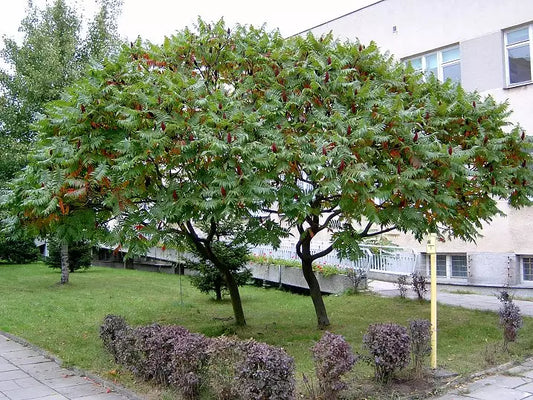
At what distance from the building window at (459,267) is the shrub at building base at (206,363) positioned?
11519mm

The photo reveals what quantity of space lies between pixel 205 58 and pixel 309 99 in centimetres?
194

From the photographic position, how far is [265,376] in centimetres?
478

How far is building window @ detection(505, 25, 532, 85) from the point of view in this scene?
46.1 feet

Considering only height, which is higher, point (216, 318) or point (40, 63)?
point (40, 63)

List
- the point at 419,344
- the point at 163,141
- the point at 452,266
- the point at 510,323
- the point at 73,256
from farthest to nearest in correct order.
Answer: the point at 73,256 < the point at 452,266 < the point at 510,323 < the point at 163,141 < the point at 419,344

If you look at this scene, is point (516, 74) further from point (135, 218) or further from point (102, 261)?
point (102, 261)

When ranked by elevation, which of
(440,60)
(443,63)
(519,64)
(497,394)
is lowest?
(497,394)

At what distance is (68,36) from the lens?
1839 centimetres

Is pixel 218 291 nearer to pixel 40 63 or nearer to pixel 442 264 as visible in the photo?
pixel 442 264

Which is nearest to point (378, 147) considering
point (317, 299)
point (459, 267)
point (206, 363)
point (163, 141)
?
point (163, 141)

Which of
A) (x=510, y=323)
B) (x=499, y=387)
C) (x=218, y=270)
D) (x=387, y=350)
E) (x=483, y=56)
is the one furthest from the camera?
(x=483, y=56)

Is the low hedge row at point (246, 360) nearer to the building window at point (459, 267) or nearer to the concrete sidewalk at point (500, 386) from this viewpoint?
the concrete sidewalk at point (500, 386)

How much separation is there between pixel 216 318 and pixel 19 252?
793 inches

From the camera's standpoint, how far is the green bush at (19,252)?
26.8 meters
